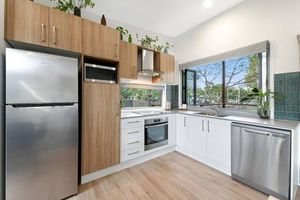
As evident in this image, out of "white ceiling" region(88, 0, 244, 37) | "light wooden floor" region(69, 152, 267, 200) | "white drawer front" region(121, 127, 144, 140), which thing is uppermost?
"white ceiling" region(88, 0, 244, 37)

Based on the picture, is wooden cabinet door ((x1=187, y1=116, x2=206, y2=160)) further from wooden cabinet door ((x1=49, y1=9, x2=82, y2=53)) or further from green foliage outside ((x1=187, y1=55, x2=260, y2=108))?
wooden cabinet door ((x1=49, y1=9, x2=82, y2=53))

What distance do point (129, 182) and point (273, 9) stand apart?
354 cm

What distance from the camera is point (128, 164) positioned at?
2.70 m

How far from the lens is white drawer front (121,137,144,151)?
8.41ft

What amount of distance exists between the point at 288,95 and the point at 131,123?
2.49m

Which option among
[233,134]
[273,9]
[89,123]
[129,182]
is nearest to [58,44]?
[89,123]

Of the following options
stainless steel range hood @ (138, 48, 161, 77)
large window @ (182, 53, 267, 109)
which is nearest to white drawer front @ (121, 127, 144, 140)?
stainless steel range hood @ (138, 48, 161, 77)

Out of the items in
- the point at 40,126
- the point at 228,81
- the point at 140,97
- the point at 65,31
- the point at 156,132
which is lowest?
the point at 156,132

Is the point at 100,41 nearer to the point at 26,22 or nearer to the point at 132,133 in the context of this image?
the point at 26,22

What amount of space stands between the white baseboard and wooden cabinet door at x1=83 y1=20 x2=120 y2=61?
1.83m

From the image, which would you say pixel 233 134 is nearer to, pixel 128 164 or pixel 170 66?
pixel 128 164

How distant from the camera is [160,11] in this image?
300 centimetres

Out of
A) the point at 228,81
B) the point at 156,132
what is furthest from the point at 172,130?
the point at 228,81

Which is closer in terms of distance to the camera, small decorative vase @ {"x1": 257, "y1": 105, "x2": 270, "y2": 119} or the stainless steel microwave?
the stainless steel microwave
